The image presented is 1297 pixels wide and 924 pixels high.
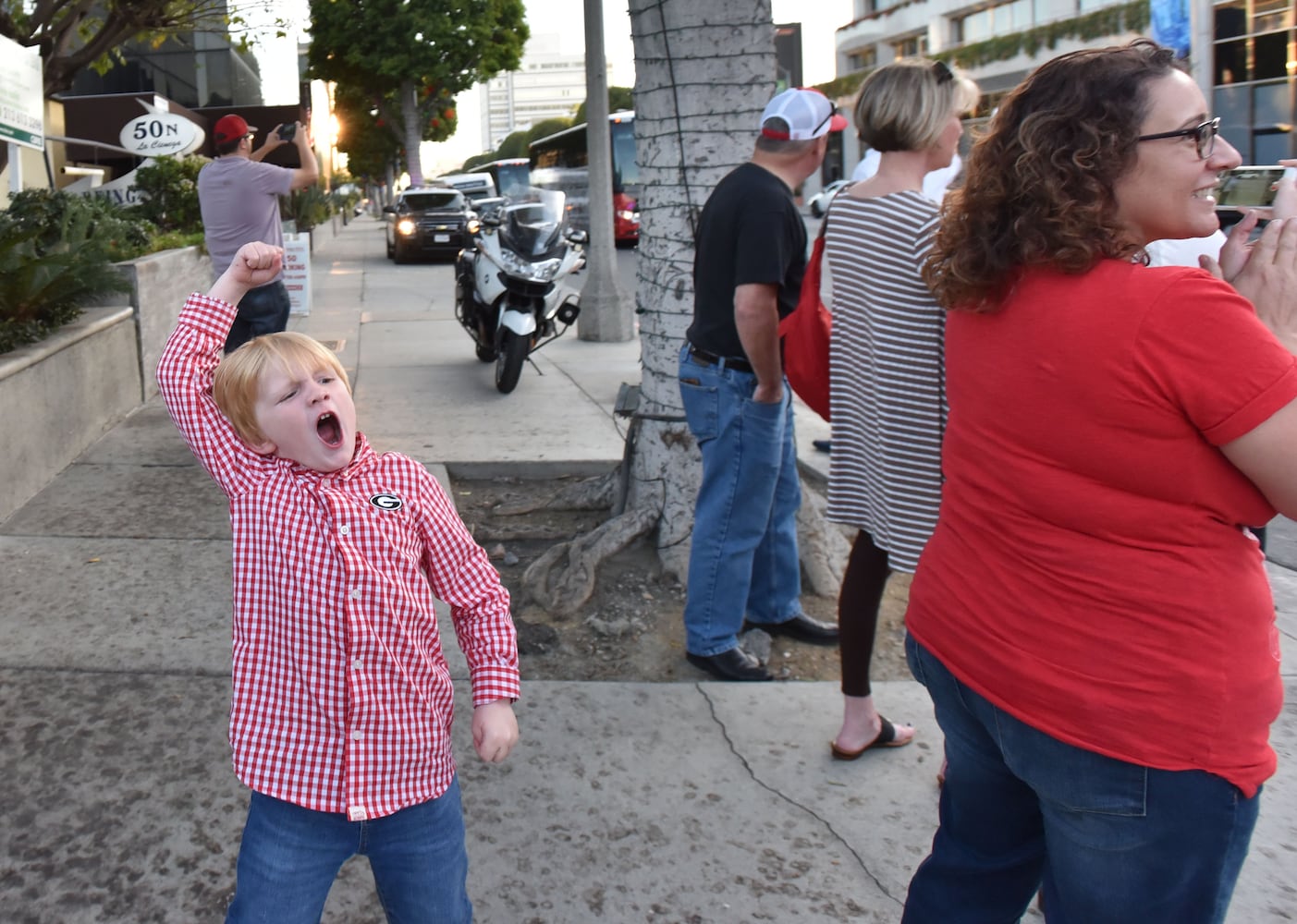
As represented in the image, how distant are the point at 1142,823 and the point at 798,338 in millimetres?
1833

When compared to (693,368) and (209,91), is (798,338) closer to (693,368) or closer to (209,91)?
(693,368)

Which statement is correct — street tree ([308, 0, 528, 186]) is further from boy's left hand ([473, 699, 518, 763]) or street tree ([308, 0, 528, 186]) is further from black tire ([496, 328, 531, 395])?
boy's left hand ([473, 699, 518, 763])

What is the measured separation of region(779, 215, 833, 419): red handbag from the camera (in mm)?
3250

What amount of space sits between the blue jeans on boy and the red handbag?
1.62 meters

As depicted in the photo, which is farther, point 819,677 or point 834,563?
point 834,563

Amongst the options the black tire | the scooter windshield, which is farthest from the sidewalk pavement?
the scooter windshield

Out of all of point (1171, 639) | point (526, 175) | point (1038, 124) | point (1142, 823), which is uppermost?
point (526, 175)

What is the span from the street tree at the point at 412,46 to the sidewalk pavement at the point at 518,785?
39.6 meters

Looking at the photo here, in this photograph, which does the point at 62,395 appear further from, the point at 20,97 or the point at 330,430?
the point at 330,430

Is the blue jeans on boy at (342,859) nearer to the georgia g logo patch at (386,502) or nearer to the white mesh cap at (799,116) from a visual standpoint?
the georgia g logo patch at (386,502)

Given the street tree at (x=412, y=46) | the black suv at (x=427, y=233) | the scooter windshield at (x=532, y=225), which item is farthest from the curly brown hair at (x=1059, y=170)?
the street tree at (x=412, y=46)

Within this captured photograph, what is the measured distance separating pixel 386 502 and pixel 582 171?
3047 cm

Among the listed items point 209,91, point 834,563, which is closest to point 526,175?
point 209,91

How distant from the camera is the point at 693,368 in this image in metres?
3.92
